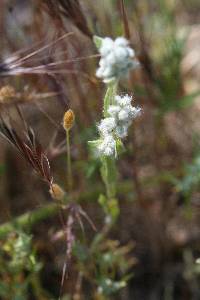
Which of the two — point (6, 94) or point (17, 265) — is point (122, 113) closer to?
point (6, 94)

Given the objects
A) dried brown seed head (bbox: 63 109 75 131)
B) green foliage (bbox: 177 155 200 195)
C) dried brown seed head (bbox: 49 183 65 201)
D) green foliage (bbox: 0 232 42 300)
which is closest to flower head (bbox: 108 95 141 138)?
dried brown seed head (bbox: 63 109 75 131)

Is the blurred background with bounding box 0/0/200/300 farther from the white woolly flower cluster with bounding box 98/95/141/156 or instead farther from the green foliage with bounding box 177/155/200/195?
the white woolly flower cluster with bounding box 98/95/141/156

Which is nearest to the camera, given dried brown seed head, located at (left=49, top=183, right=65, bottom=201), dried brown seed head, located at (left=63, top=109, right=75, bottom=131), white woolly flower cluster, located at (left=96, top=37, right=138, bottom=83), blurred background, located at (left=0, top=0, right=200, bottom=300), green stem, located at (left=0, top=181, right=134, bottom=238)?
white woolly flower cluster, located at (left=96, top=37, right=138, bottom=83)

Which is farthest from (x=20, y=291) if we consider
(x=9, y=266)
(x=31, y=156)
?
(x=31, y=156)

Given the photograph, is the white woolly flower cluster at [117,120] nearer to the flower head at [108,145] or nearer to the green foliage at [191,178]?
the flower head at [108,145]

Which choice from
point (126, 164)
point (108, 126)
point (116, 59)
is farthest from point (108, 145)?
point (126, 164)

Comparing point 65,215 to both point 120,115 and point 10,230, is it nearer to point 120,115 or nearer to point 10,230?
point 10,230
